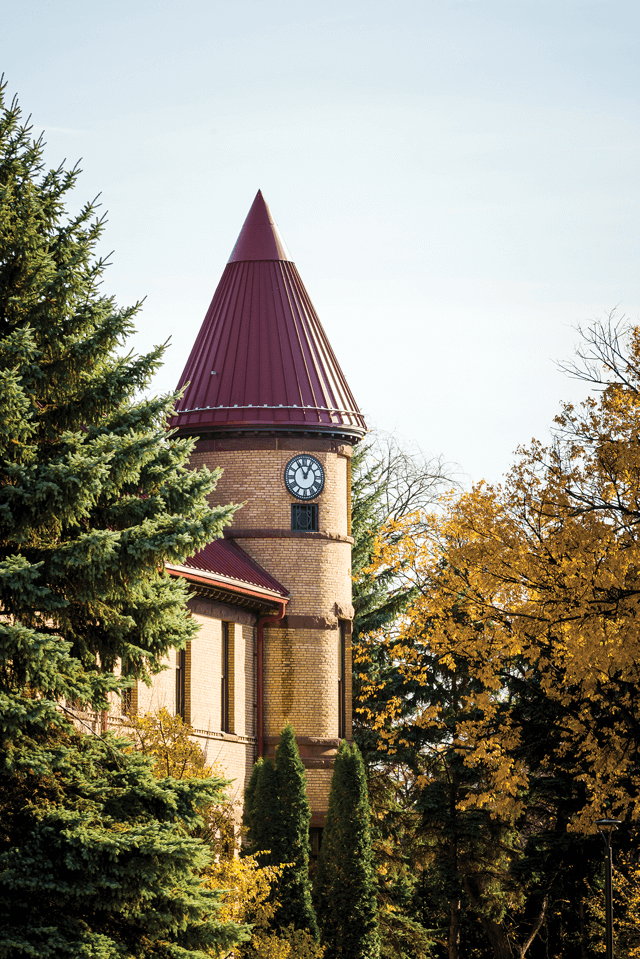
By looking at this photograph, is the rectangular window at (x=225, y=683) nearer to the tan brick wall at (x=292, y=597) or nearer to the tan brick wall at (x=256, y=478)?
the tan brick wall at (x=292, y=597)

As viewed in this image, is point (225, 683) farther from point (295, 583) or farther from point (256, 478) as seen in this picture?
point (256, 478)

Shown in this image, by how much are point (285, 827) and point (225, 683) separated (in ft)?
15.3

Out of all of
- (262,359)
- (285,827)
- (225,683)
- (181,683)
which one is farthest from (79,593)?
(262,359)

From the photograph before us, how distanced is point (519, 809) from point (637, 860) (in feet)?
42.1

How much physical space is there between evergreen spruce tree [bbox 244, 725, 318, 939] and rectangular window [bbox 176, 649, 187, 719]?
2113 mm

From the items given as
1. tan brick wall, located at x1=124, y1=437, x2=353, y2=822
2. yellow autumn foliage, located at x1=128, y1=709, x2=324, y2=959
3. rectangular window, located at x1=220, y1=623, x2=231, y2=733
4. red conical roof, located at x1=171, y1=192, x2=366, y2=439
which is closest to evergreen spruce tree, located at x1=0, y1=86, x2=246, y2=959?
yellow autumn foliage, located at x1=128, y1=709, x2=324, y2=959

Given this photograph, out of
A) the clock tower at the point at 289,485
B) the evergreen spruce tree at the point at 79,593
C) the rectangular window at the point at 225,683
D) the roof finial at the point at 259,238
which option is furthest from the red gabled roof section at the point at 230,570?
the evergreen spruce tree at the point at 79,593

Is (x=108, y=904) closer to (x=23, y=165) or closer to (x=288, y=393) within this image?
(x=23, y=165)

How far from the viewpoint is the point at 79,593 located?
53.3 ft

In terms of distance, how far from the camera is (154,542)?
16.1 metres

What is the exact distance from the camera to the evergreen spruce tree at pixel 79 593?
15.4 metres

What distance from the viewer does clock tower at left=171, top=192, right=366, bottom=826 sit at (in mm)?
32938

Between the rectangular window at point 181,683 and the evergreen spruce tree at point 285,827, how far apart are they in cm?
211

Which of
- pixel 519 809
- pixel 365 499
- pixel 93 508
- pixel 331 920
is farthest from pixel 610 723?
pixel 365 499
